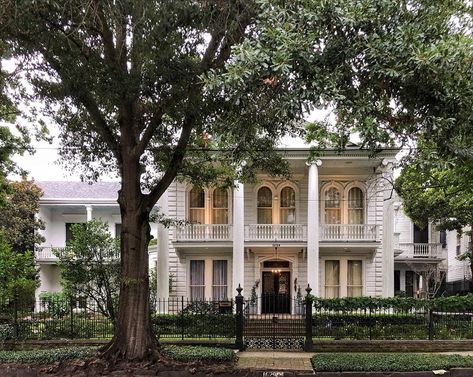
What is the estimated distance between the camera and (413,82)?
23.6ft

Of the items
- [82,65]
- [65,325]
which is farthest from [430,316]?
[82,65]

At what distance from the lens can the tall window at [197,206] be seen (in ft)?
74.3

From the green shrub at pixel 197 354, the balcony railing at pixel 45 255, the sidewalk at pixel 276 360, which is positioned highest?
the balcony railing at pixel 45 255

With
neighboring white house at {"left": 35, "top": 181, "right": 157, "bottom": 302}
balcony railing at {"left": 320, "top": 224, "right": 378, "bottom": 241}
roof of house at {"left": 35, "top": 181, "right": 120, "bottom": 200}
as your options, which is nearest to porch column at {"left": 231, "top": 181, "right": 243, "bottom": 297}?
balcony railing at {"left": 320, "top": 224, "right": 378, "bottom": 241}

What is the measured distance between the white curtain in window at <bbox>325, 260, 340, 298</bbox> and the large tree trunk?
1312cm

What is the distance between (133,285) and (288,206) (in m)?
13.1

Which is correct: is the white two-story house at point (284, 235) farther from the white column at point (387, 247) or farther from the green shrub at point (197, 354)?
the green shrub at point (197, 354)

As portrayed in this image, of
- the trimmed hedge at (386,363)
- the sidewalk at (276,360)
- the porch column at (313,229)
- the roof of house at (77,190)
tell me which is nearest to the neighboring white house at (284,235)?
the porch column at (313,229)

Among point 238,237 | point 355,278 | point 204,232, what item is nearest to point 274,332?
point 238,237

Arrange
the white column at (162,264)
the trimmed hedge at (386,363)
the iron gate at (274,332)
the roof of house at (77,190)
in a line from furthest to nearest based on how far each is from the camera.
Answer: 1. the roof of house at (77,190)
2. the white column at (162,264)
3. the iron gate at (274,332)
4. the trimmed hedge at (386,363)

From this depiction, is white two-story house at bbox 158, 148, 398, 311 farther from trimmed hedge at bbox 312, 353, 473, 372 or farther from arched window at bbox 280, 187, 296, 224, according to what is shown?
trimmed hedge at bbox 312, 353, 473, 372

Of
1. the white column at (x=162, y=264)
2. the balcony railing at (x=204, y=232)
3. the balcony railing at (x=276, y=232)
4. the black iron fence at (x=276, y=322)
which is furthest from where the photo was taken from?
the balcony railing at (x=204, y=232)

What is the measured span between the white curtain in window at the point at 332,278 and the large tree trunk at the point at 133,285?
517 inches

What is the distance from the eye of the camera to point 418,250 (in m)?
28.7
